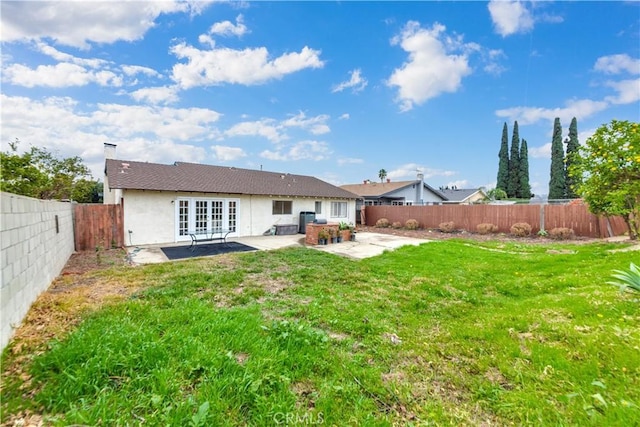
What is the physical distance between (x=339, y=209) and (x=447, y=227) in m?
7.05

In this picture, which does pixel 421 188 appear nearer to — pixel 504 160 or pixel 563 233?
pixel 563 233

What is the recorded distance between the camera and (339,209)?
18.9 meters

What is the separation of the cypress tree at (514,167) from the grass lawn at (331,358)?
39051 mm

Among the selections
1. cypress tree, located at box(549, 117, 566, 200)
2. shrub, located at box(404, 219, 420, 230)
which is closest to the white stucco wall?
shrub, located at box(404, 219, 420, 230)

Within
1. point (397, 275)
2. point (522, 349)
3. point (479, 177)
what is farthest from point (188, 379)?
point (479, 177)

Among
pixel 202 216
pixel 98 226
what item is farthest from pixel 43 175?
pixel 202 216

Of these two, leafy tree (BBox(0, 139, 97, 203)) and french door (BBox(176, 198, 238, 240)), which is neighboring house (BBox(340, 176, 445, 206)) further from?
leafy tree (BBox(0, 139, 97, 203))

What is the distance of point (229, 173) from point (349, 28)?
10102 mm

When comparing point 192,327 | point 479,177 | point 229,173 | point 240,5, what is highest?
point 240,5

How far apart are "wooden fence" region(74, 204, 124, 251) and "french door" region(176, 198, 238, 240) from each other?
213 cm

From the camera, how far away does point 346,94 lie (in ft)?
50.8

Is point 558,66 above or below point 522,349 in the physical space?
above

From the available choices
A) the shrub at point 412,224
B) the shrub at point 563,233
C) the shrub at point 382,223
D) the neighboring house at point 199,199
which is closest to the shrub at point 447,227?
the shrub at point 412,224

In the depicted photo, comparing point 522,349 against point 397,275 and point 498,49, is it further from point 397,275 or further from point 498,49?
point 498,49
